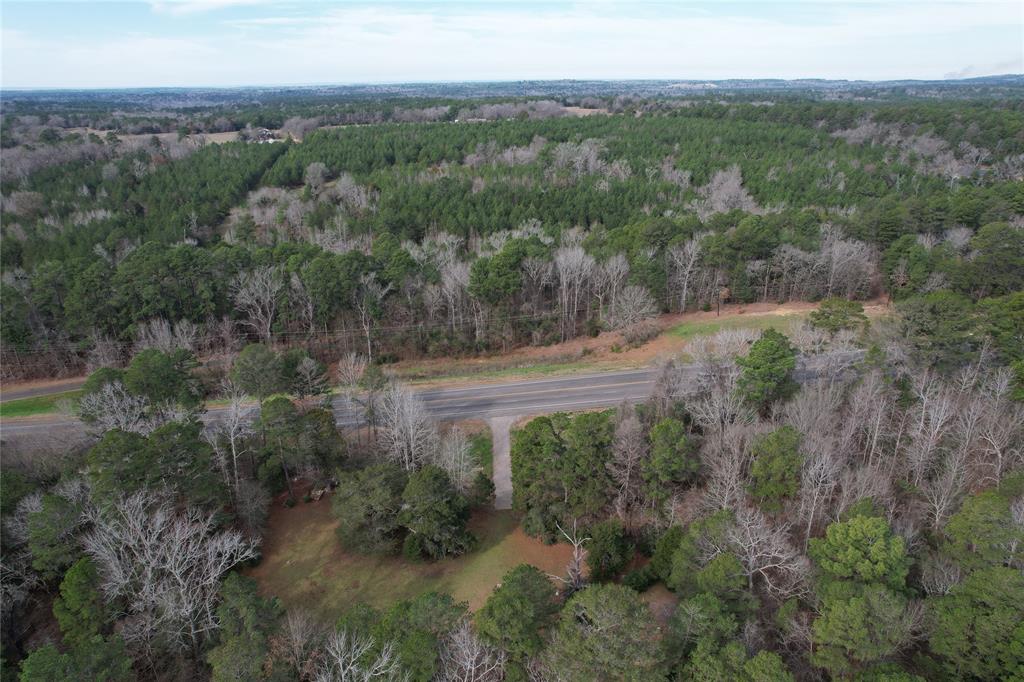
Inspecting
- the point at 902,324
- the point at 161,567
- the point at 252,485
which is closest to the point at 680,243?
the point at 902,324

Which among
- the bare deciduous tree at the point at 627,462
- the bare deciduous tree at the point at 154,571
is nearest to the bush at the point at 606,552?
the bare deciduous tree at the point at 627,462

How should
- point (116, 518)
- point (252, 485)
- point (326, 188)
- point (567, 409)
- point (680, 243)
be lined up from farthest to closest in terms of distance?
1. point (326, 188)
2. point (680, 243)
3. point (567, 409)
4. point (252, 485)
5. point (116, 518)

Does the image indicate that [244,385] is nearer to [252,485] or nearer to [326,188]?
[252,485]

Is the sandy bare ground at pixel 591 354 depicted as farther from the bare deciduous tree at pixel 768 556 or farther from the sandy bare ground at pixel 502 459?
the bare deciduous tree at pixel 768 556

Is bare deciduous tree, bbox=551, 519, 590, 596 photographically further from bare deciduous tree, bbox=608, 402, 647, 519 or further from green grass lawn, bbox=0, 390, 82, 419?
green grass lawn, bbox=0, 390, 82, 419

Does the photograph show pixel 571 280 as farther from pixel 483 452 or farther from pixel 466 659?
pixel 466 659

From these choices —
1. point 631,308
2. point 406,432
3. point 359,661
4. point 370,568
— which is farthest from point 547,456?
point 631,308

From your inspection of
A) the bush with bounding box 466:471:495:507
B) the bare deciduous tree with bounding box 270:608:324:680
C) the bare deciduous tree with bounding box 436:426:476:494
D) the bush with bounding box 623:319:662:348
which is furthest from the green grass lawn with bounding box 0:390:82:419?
the bush with bounding box 623:319:662:348
